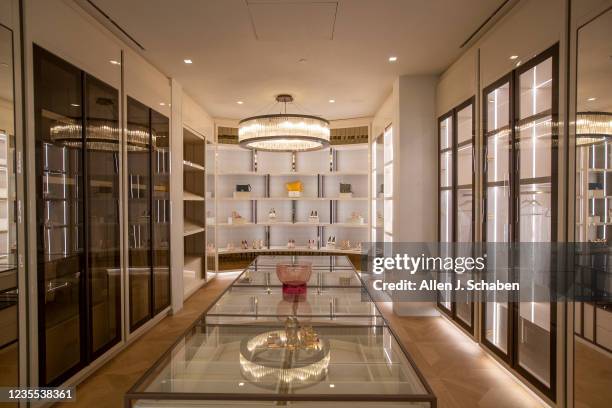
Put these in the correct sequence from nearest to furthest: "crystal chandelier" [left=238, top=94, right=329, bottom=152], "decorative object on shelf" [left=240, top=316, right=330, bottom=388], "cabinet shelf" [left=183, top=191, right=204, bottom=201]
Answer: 1. "decorative object on shelf" [left=240, top=316, right=330, bottom=388]
2. "crystal chandelier" [left=238, top=94, right=329, bottom=152]
3. "cabinet shelf" [left=183, top=191, right=204, bottom=201]

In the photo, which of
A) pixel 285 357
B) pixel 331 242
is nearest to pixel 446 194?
pixel 331 242

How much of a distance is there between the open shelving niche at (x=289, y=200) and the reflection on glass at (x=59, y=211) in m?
4.10

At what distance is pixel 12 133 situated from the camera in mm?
2143

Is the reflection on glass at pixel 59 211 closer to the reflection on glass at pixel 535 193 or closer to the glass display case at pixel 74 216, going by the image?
the glass display case at pixel 74 216

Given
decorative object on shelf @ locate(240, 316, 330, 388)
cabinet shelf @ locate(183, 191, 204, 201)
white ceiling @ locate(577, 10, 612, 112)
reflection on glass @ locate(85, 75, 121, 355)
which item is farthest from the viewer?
cabinet shelf @ locate(183, 191, 204, 201)

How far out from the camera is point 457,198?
393 centimetres

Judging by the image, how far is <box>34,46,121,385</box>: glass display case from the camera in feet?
7.96

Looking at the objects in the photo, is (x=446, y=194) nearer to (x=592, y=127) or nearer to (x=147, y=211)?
(x=592, y=127)

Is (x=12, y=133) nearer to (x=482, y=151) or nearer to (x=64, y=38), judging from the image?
(x=64, y=38)

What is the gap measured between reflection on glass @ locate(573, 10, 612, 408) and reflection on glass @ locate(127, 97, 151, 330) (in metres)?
3.57

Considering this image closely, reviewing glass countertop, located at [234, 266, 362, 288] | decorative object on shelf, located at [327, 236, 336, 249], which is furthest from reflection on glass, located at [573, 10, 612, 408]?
decorative object on shelf, located at [327, 236, 336, 249]

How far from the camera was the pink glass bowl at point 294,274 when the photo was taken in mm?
2553

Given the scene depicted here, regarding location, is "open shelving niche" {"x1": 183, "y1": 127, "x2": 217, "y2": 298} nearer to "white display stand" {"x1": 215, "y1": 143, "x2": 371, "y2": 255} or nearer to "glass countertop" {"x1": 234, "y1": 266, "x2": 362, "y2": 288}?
"white display stand" {"x1": 215, "y1": 143, "x2": 371, "y2": 255}

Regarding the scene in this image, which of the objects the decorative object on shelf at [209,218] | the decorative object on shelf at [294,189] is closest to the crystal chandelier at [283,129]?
the decorative object on shelf at [209,218]
